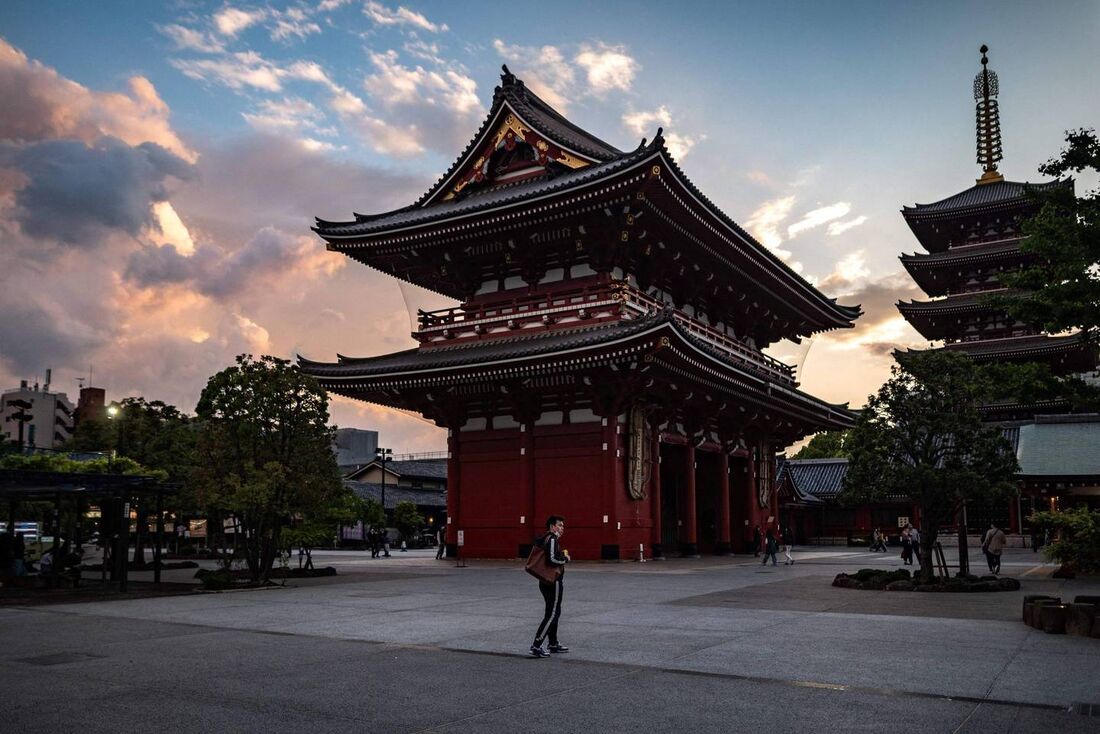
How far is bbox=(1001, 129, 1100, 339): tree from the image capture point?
611 inches

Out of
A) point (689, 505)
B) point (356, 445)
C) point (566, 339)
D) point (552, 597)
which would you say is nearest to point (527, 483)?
point (566, 339)

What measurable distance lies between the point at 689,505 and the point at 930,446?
49.9 ft

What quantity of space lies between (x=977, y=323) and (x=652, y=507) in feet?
127

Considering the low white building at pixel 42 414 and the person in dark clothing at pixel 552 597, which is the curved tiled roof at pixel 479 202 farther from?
the low white building at pixel 42 414

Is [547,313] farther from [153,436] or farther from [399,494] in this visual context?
[399,494]

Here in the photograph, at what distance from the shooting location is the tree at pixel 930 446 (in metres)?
22.1

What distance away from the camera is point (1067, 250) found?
15.8 meters

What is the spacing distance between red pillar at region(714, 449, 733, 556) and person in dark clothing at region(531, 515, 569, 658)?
97.0ft

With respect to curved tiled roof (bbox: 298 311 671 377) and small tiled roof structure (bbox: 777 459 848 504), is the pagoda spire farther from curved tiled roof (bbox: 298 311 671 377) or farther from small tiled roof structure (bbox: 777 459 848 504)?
curved tiled roof (bbox: 298 311 671 377)

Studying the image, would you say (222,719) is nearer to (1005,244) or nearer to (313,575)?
(313,575)

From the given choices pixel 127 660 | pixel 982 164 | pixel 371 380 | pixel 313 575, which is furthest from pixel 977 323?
pixel 127 660

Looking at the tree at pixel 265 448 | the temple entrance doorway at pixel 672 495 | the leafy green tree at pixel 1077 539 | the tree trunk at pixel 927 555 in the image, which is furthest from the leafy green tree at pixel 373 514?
the leafy green tree at pixel 1077 539

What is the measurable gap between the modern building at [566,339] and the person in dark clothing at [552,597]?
16.3m

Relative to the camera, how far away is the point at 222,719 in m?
8.30
